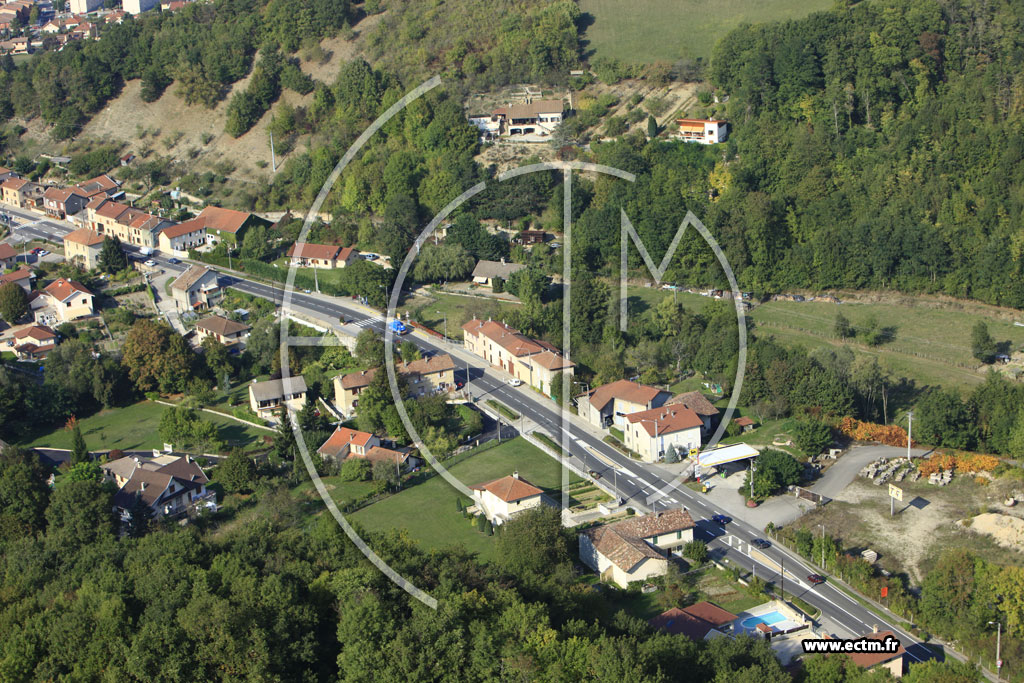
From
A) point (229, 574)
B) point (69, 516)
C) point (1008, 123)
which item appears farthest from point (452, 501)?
point (1008, 123)

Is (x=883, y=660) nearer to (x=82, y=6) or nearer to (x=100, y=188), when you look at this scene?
(x=100, y=188)

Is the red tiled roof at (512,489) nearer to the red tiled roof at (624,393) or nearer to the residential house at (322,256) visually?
the red tiled roof at (624,393)

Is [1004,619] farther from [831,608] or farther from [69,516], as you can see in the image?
[69,516]

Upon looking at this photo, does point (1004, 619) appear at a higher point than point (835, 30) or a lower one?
lower

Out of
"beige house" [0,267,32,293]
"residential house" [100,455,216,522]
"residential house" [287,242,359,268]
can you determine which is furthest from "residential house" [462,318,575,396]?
"beige house" [0,267,32,293]

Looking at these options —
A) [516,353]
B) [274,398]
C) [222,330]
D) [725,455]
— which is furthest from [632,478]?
[222,330]

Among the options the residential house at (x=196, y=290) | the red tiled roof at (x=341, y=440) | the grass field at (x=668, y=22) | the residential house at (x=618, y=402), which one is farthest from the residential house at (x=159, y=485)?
the grass field at (x=668, y=22)
